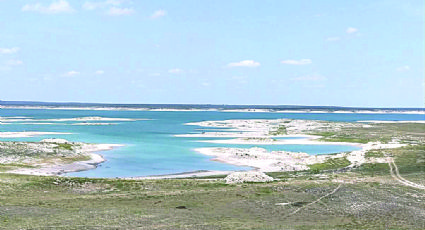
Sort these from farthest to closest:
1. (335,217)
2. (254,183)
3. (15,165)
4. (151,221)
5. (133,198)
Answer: (15,165)
(254,183)
(133,198)
(335,217)
(151,221)

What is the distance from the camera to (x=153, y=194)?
148 feet

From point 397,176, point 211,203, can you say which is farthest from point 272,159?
point 211,203

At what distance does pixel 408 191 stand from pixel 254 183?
54.2 feet

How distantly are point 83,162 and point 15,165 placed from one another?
11.2 meters

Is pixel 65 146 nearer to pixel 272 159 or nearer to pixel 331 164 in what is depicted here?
pixel 272 159

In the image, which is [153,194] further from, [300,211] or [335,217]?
[335,217]

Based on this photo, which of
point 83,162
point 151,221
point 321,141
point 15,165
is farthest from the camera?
point 321,141

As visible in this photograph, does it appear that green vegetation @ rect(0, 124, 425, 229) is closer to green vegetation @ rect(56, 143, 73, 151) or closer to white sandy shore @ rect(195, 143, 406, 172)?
white sandy shore @ rect(195, 143, 406, 172)

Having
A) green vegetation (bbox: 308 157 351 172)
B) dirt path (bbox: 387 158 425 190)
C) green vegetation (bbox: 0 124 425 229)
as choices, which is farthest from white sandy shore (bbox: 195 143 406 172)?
green vegetation (bbox: 0 124 425 229)

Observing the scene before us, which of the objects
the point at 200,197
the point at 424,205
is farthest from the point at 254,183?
the point at 424,205

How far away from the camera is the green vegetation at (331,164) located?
6864cm

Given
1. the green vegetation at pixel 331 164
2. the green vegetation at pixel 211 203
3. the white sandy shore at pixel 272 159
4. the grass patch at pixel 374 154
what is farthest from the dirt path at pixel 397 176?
the green vegetation at pixel 331 164

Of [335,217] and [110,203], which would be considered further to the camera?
[110,203]

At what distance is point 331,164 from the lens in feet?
236
